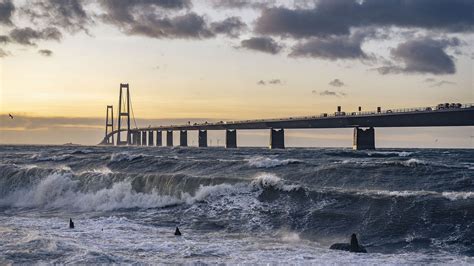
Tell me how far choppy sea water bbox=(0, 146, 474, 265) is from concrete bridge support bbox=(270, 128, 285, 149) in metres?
84.2

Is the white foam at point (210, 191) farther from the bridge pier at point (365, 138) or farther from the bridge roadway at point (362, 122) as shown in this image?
the bridge pier at point (365, 138)

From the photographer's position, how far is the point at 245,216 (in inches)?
917

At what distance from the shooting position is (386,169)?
Answer: 3481 cm

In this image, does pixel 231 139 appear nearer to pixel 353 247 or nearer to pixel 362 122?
pixel 362 122

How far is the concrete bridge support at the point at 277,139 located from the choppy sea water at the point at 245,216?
84.2 meters

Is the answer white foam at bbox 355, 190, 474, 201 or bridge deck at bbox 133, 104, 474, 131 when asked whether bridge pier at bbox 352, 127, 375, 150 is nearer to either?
bridge deck at bbox 133, 104, 474, 131

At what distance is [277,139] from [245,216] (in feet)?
332

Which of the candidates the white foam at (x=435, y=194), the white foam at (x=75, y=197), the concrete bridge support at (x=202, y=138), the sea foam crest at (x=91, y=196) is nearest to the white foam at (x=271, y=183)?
the sea foam crest at (x=91, y=196)

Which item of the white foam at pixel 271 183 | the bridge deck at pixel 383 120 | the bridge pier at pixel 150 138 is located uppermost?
the bridge deck at pixel 383 120

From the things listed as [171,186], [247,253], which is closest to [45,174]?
[171,186]

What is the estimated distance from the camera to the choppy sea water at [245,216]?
51.0 ft

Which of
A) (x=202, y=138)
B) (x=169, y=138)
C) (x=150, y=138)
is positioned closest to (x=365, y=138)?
(x=202, y=138)

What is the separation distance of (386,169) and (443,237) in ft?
56.2

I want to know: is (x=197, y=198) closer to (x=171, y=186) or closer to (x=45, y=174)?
(x=171, y=186)
